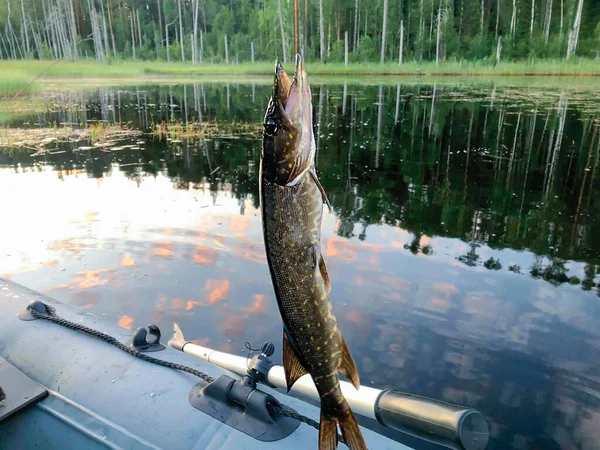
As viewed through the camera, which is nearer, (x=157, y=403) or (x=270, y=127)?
(x=270, y=127)

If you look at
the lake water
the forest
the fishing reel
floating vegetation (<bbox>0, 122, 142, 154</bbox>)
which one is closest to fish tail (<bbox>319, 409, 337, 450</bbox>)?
the fishing reel

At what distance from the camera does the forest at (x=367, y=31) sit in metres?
48.9

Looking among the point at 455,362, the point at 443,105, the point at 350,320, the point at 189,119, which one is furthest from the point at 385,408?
the point at 443,105

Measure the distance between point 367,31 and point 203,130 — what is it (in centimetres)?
5142

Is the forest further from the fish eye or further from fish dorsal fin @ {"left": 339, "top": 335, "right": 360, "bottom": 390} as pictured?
fish dorsal fin @ {"left": 339, "top": 335, "right": 360, "bottom": 390}

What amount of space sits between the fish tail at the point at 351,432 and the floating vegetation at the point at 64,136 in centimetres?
1348

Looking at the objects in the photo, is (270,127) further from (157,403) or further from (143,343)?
(143,343)

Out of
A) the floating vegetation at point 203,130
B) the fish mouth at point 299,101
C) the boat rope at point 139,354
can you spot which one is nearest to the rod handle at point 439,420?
the boat rope at point 139,354

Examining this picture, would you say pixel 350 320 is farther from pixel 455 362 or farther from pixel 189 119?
pixel 189 119

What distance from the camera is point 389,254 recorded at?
6840 millimetres

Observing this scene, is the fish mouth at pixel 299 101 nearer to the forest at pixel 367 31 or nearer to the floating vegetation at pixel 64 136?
the floating vegetation at pixel 64 136

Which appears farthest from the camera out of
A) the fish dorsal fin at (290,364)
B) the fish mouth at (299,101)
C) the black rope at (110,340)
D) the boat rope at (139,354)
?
the black rope at (110,340)

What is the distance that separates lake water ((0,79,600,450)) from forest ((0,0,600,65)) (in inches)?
1468

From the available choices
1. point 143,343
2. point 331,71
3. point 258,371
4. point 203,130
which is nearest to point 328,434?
point 258,371
